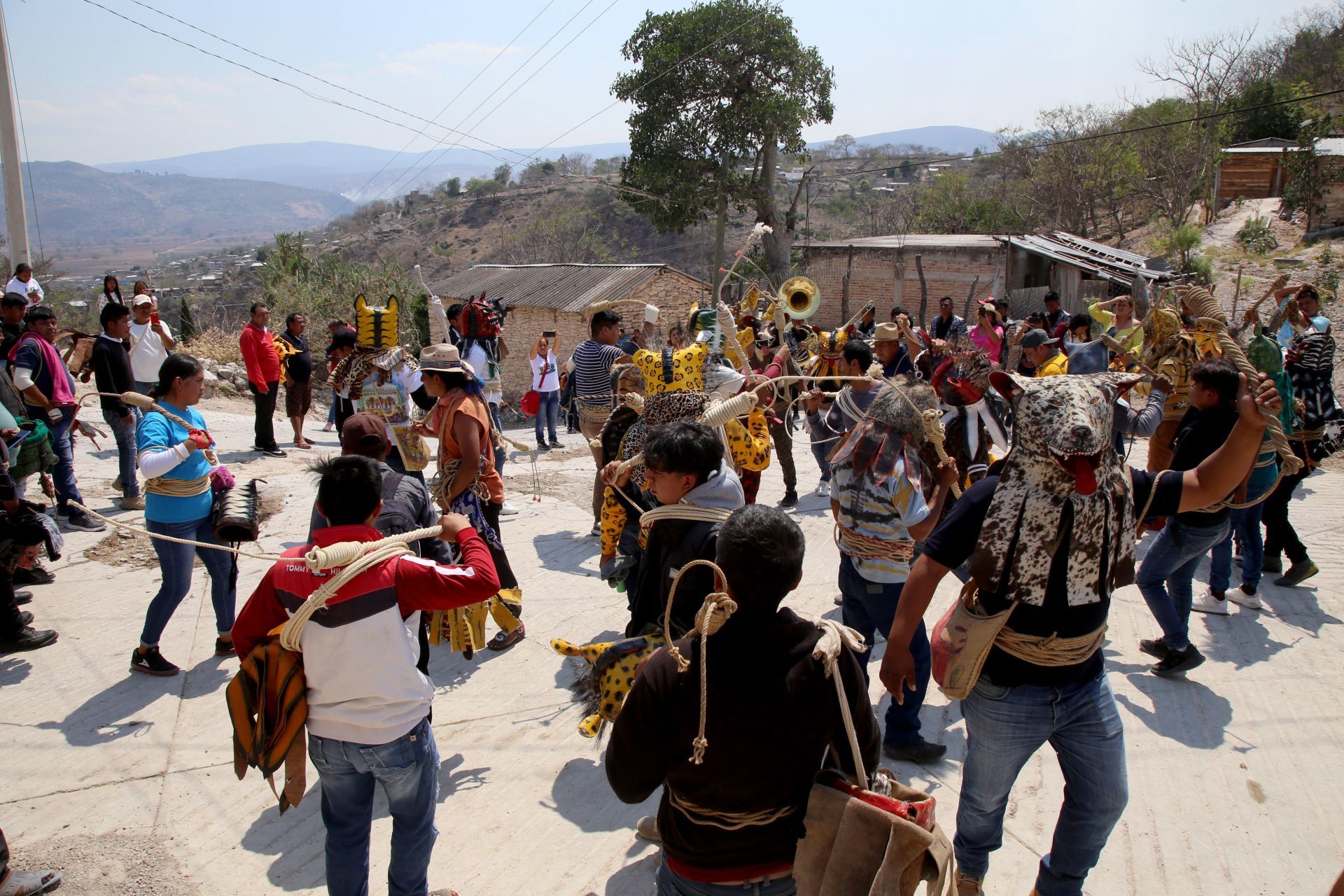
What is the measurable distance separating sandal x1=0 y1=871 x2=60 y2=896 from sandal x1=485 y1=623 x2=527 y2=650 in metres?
2.39

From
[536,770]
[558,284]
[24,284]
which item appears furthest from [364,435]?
[558,284]

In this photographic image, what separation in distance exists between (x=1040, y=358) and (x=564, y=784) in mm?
5843

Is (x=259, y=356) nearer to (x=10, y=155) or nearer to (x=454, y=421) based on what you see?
(x=10, y=155)

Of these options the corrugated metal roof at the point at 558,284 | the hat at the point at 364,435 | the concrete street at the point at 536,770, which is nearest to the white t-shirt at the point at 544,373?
the concrete street at the point at 536,770

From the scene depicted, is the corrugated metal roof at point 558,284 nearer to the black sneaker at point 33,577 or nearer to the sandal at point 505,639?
the black sneaker at point 33,577

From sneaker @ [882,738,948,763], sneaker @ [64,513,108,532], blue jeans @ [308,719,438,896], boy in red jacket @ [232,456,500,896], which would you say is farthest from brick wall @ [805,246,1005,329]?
blue jeans @ [308,719,438,896]

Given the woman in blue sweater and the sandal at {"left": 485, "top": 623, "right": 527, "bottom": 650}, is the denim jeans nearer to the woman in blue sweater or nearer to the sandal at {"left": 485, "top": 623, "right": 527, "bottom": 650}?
the woman in blue sweater

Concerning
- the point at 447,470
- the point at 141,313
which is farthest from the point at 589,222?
the point at 447,470

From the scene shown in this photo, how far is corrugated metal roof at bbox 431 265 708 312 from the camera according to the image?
1833 cm

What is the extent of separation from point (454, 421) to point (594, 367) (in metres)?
2.87

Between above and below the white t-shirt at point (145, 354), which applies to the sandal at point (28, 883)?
below

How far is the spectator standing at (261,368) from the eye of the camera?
969 centimetres

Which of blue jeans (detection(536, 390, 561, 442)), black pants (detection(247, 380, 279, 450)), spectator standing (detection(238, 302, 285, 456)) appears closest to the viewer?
spectator standing (detection(238, 302, 285, 456))

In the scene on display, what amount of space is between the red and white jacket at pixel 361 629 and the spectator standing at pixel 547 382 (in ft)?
27.0
